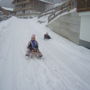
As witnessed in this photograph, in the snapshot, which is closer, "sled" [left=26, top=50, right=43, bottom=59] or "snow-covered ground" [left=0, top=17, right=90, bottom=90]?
"snow-covered ground" [left=0, top=17, right=90, bottom=90]

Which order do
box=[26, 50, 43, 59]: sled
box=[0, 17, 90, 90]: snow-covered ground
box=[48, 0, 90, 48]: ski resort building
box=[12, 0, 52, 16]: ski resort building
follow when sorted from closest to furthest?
box=[0, 17, 90, 90]: snow-covered ground
box=[26, 50, 43, 59]: sled
box=[48, 0, 90, 48]: ski resort building
box=[12, 0, 52, 16]: ski resort building

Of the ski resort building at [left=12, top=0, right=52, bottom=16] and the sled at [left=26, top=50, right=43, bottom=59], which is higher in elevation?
the ski resort building at [left=12, top=0, right=52, bottom=16]

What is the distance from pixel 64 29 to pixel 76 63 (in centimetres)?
753

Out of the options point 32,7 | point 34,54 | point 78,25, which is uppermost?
point 32,7

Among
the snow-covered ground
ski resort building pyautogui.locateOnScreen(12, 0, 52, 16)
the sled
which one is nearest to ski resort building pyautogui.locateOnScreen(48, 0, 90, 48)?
the snow-covered ground

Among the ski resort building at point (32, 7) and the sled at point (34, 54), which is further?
the ski resort building at point (32, 7)

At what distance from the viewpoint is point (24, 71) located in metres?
6.00

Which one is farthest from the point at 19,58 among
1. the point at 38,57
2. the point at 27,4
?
the point at 27,4

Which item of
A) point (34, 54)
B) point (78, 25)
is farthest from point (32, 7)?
point (34, 54)

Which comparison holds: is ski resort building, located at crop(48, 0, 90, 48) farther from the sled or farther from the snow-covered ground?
the sled

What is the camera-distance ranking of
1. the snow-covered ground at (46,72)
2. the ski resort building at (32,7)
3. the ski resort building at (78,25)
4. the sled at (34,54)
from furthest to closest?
the ski resort building at (32,7) < the ski resort building at (78,25) < the sled at (34,54) < the snow-covered ground at (46,72)

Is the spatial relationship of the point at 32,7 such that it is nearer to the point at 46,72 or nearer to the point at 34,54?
the point at 34,54

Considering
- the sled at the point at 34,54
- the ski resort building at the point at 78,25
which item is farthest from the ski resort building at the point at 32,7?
the sled at the point at 34,54

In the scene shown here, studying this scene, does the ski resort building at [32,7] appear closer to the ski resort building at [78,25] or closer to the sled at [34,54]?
the ski resort building at [78,25]
